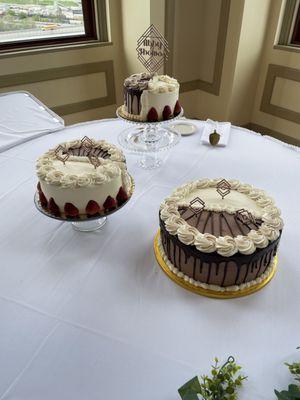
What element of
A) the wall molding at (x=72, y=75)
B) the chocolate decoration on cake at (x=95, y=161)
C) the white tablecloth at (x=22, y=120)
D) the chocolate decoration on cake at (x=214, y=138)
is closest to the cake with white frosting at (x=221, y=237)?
the chocolate decoration on cake at (x=95, y=161)

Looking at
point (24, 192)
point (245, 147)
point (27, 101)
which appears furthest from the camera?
point (27, 101)

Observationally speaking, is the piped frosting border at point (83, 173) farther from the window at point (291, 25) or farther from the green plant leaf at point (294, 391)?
the window at point (291, 25)

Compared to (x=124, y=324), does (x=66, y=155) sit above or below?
above

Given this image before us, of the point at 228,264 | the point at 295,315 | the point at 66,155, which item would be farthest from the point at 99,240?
the point at 295,315

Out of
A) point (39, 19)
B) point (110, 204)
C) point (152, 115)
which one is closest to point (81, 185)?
point (110, 204)

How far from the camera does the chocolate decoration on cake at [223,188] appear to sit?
3.50 feet

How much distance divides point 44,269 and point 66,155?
15.8 inches

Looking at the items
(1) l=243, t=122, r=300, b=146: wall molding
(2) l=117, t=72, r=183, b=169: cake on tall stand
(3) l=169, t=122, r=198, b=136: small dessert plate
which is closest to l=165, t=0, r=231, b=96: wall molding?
(1) l=243, t=122, r=300, b=146: wall molding

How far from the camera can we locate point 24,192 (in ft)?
4.71

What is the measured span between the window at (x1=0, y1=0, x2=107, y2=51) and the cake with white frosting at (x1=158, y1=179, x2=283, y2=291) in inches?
94.9

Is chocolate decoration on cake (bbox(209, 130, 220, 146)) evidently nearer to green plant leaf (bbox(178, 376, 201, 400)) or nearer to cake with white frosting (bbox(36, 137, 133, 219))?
cake with white frosting (bbox(36, 137, 133, 219))

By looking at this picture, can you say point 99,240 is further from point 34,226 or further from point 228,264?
point 228,264

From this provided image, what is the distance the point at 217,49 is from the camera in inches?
123

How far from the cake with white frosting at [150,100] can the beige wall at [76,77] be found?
1.60 metres
